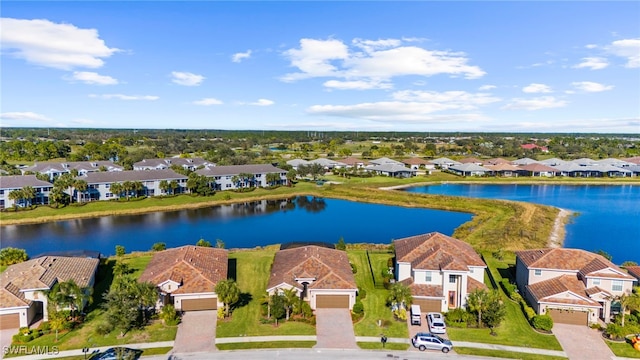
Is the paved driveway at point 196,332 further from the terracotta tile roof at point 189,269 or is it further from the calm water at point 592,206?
the calm water at point 592,206

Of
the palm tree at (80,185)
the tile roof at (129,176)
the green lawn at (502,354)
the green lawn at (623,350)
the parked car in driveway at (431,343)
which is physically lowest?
the green lawn at (502,354)

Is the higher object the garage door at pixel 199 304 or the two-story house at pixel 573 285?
the two-story house at pixel 573 285

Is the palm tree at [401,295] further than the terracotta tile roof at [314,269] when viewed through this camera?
No

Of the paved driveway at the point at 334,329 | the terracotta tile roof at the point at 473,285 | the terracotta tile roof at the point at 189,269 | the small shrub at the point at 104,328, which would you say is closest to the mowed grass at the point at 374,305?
the paved driveway at the point at 334,329

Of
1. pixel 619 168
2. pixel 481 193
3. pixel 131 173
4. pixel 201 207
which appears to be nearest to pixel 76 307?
pixel 201 207

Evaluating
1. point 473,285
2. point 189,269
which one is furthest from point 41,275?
point 473,285

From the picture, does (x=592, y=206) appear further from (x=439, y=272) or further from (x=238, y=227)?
(x=238, y=227)
